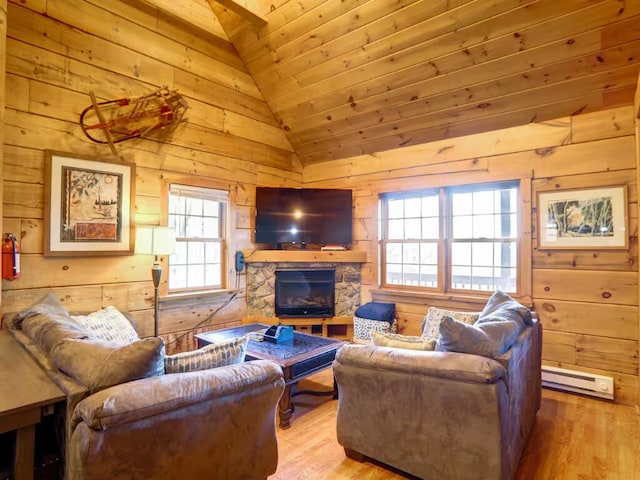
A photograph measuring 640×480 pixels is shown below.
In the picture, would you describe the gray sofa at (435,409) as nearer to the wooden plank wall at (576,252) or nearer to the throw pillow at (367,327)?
the wooden plank wall at (576,252)

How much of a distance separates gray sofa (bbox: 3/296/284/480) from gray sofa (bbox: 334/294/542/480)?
54 cm

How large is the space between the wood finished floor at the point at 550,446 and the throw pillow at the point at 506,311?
2.77 ft

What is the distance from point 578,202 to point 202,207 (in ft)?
12.8

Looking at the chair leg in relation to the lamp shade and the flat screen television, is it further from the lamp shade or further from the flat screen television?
the flat screen television

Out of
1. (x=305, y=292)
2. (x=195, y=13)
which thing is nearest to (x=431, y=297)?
(x=305, y=292)

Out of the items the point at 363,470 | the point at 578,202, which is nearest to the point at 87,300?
the point at 363,470

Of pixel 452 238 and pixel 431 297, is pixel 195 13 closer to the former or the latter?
pixel 452 238

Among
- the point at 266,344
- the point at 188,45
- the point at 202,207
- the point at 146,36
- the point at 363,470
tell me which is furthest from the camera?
the point at 202,207

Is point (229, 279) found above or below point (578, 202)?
below

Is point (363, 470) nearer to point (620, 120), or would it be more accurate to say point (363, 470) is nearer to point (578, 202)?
→ point (578, 202)

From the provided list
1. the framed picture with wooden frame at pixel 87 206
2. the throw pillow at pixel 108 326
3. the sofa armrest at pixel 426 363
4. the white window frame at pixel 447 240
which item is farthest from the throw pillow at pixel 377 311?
the framed picture with wooden frame at pixel 87 206

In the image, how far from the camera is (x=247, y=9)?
3652mm

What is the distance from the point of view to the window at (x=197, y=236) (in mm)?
4016

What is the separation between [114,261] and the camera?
3.45 m
